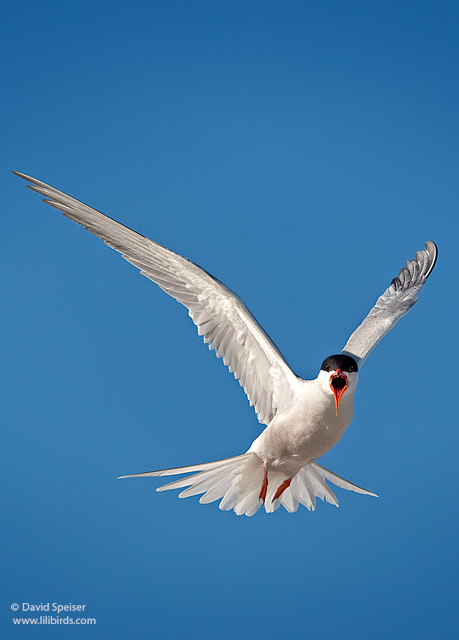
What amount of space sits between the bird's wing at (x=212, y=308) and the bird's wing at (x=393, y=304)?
1.60ft

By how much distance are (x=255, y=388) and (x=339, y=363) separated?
2.63ft

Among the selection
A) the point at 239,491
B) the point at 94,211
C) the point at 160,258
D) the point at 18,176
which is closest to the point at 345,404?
the point at 239,491

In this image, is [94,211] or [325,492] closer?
[94,211]

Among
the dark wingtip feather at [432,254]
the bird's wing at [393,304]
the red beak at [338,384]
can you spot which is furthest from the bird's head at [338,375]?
the dark wingtip feather at [432,254]

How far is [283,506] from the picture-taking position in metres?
5.23

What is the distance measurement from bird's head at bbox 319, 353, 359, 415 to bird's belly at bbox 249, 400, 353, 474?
99 millimetres

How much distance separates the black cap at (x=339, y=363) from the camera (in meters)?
4.33

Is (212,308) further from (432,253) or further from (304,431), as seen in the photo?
(432,253)

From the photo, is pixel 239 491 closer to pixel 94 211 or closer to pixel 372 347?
pixel 372 347

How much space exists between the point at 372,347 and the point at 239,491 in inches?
47.8

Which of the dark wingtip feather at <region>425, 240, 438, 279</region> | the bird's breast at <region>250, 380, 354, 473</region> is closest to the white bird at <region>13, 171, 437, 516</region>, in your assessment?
the bird's breast at <region>250, 380, 354, 473</region>

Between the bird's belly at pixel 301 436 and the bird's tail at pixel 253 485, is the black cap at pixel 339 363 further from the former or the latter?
the bird's tail at pixel 253 485

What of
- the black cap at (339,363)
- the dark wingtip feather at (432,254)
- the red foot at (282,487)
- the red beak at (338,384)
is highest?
the dark wingtip feather at (432,254)

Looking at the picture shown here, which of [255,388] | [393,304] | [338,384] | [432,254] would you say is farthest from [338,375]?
[432,254]
